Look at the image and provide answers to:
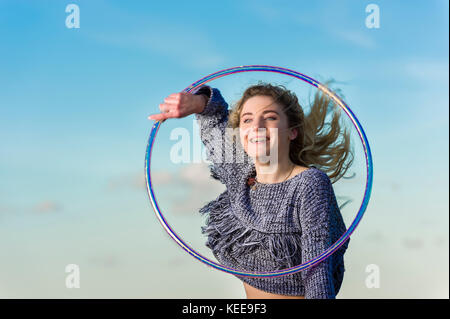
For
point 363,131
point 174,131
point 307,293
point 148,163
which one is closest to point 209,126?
point 174,131

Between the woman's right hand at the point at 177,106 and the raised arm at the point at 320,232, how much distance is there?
749 millimetres

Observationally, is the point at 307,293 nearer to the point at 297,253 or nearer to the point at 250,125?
the point at 297,253

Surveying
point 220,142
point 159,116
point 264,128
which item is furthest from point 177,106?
point 264,128

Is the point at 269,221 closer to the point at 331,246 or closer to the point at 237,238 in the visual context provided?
the point at 237,238

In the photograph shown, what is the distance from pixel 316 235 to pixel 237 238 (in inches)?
18.7

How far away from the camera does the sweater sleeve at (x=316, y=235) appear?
8.25 ft

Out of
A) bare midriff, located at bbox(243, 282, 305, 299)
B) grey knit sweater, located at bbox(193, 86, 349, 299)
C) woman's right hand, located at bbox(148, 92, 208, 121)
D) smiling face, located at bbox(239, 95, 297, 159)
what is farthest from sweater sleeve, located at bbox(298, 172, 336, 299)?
woman's right hand, located at bbox(148, 92, 208, 121)

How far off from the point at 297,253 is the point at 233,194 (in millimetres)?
522

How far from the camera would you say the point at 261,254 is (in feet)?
9.06

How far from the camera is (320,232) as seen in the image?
256cm

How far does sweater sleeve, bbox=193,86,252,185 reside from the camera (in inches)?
116

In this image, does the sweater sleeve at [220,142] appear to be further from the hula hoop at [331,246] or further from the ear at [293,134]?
the ear at [293,134]

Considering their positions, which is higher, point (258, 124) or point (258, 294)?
point (258, 124)

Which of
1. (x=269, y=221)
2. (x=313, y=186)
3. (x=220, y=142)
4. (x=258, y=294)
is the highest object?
(x=220, y=142)
